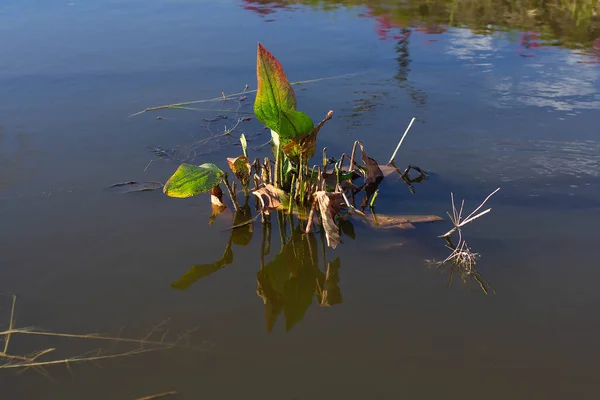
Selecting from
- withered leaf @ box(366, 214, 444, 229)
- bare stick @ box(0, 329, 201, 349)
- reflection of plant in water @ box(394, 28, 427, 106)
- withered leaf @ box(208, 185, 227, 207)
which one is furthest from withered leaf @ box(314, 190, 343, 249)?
reflection of plant in water @ box(394, 28, 427, 106)

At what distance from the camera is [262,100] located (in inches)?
85.0

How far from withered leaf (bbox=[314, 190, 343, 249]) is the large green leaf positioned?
335 mm

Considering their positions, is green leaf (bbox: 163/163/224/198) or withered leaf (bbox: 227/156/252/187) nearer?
green leaf (bbox: 163/163/224/198)

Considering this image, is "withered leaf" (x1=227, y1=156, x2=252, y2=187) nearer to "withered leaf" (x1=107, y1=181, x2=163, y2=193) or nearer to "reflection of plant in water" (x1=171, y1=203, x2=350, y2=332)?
"reflection of plant in water" (x1=171, y1=203, x2=350, y2=332)

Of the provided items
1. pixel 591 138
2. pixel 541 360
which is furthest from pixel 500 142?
pixel 541 360

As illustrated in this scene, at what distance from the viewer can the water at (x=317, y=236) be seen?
160 centimetres

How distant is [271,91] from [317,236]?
1.87ft

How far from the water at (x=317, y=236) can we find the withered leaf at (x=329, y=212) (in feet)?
0.36

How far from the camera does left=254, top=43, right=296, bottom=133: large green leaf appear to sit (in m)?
2.12

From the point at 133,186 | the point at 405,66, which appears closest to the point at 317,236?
the point at 133,186

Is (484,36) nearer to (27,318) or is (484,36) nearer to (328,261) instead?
(328,261)

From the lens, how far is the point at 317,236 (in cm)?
224

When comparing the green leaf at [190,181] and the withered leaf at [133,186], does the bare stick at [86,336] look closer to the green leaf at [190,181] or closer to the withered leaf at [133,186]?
the green leaf at [190,181]

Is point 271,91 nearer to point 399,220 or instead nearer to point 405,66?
point 399,220
